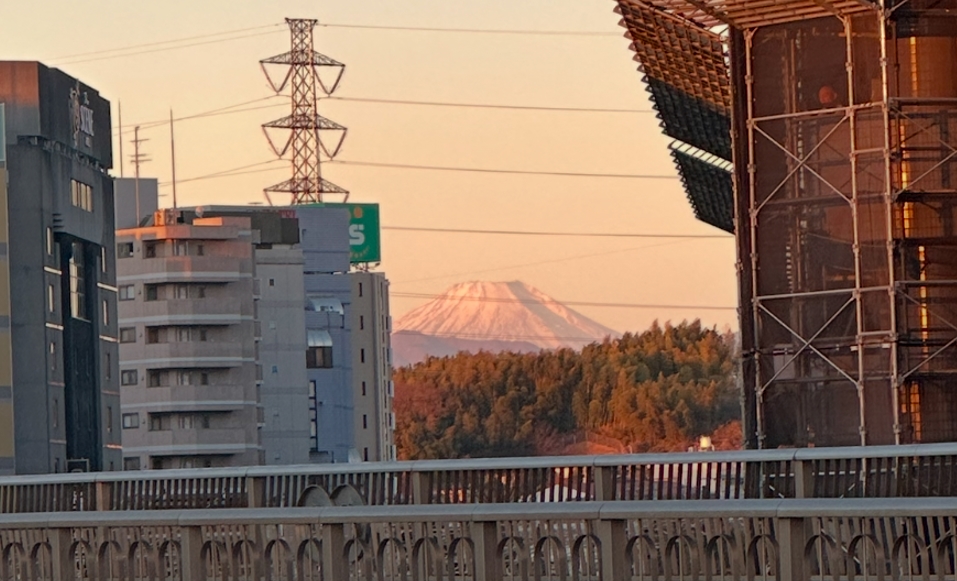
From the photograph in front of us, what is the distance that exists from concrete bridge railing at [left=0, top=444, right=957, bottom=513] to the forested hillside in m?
133

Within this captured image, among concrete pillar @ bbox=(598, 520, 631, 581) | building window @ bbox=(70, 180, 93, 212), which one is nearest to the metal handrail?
concrete pillar @ bbox=(598, 520, 631, 581)

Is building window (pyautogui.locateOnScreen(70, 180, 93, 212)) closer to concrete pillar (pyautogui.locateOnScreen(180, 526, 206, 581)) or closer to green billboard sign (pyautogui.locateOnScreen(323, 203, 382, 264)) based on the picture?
concrete pillar (pyautogui.locateOnScreen(180, 526, 206, 581))

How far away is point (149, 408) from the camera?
405 ft

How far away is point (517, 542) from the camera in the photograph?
→ 13.6 metres

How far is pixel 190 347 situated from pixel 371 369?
39.5 metres

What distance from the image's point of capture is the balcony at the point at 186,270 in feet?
405

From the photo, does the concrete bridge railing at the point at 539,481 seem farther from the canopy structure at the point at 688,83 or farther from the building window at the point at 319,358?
the building window at the point at 319,358

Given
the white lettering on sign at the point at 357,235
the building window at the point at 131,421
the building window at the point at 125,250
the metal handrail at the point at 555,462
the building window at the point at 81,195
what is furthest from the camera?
the white lettering on sign at the point at 357,235

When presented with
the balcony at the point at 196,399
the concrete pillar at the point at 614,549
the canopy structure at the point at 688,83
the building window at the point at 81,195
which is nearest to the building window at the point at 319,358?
the balcony at the point at 196,399

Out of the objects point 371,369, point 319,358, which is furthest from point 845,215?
point 371,369

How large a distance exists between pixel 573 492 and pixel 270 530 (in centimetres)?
583

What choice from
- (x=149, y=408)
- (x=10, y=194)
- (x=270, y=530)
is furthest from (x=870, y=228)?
(x=149, y=408)

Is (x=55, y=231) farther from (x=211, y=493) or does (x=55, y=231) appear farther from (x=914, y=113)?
(x=211, y=493)

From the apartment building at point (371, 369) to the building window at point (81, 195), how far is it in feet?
199
